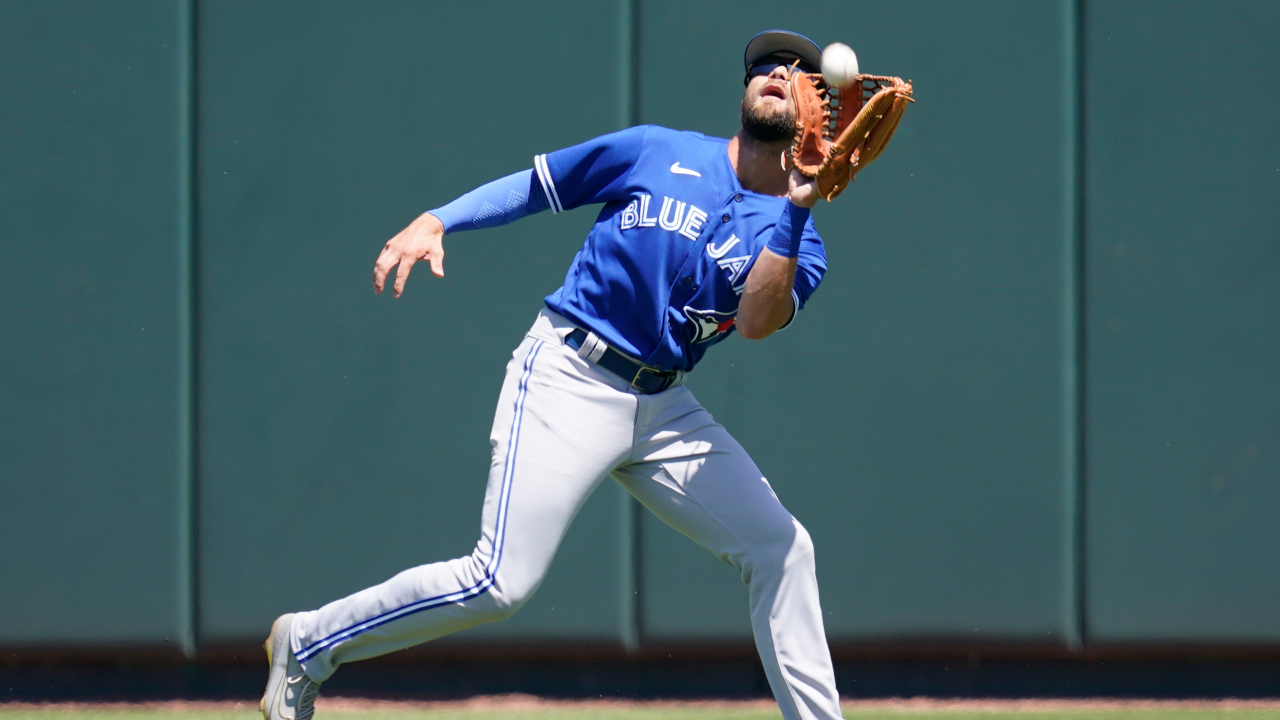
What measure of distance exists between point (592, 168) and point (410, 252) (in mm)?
481

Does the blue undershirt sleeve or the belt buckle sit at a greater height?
the blue undershirt sleeve

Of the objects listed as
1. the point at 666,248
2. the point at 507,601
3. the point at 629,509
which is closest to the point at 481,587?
the point at 507,601

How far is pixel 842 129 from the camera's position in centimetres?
214

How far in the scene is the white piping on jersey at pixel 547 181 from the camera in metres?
2.44

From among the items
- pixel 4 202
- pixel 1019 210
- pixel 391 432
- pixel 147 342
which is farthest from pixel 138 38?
pixel 1019 210

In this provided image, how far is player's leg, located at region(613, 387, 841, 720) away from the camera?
7.62 feet

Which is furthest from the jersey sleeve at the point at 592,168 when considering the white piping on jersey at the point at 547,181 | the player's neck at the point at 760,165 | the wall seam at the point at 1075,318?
the wall seam at the point at 1075,318

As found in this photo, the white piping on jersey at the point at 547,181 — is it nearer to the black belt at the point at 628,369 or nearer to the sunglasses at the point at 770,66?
the black belt at the point at 628,369

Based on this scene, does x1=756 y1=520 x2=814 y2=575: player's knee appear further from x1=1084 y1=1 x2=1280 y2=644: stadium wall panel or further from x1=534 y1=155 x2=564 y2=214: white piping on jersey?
x1=1084 y1=1 x2=1280 y2=644: stadium wall panel

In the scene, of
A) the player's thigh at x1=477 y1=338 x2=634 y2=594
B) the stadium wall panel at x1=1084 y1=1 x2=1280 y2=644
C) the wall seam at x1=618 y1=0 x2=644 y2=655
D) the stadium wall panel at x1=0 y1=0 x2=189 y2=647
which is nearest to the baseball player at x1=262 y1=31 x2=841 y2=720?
the player's thigh at x1=477 y1=338 x2=634 y2=594

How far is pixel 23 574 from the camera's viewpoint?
126 inches

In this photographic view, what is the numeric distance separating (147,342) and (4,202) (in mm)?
598

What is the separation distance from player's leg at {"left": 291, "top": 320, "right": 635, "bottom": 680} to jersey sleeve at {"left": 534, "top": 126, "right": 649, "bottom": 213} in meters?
0.37

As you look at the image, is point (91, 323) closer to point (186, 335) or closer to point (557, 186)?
point (186, 335)
